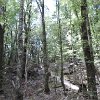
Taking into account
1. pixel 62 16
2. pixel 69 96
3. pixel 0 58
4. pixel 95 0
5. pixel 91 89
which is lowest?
pixel 69 96

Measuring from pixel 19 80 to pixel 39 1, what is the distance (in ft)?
40.1

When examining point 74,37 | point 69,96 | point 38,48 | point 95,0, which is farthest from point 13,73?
point 38,48

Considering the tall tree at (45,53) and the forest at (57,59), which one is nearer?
the forest at (57,59)

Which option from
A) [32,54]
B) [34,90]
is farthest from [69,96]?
[32,54]

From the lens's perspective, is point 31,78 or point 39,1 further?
point 31,78

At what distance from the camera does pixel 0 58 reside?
58.0ft

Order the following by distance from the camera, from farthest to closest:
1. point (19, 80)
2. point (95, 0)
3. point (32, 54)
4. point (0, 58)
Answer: point (32, 54) < point (0, 58) < point (95, 0) < point (19, 80)

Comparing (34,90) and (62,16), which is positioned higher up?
(62,16)

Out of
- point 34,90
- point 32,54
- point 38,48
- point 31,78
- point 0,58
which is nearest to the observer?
point 0,58

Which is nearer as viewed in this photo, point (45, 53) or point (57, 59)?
point (45, 53)

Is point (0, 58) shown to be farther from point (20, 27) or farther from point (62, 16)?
point (62, 16)

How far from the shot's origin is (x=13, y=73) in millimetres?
26062

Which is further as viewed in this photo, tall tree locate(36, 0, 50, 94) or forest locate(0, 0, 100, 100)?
tall tree locate(36, 0, 50, 94)

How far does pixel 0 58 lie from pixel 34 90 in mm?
4851
